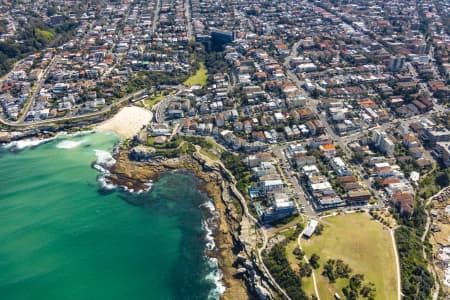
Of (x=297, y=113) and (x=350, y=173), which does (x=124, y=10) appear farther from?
(x=350, y=173)

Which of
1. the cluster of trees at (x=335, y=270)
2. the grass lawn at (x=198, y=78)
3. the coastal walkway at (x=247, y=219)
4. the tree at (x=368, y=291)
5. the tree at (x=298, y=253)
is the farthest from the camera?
the grass lawn at (x=198, y=78)

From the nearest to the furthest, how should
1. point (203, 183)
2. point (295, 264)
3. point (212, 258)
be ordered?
point (295, 264), point (212, 258), point (203, 183)

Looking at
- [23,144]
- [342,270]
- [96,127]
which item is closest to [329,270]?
[342,270]

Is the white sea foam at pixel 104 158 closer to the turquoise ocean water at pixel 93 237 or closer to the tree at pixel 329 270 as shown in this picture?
the turquoise ocean water at pixel 93 237

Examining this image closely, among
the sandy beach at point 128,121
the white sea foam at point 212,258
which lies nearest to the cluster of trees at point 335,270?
the white sea foam at point 212,258

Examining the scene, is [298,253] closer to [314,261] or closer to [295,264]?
[295,264]

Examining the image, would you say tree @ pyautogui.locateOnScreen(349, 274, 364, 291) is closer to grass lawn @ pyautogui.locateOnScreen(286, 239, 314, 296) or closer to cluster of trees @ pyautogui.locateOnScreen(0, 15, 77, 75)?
grass lawn @ pyautogui.locateOnScreen(286, 239, 314, 296)
